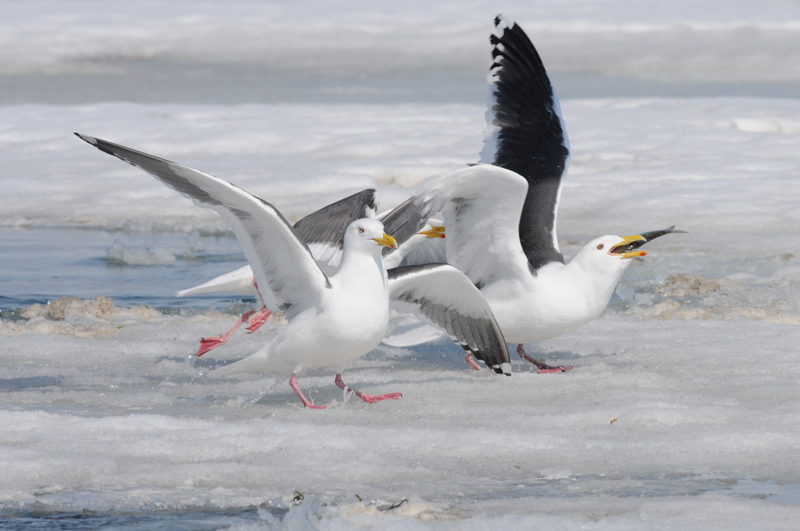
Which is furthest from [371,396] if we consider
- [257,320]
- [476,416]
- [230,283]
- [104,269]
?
[104,269]

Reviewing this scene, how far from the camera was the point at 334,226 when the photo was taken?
588cm

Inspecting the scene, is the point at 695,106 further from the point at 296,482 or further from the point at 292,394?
the point at 296,482

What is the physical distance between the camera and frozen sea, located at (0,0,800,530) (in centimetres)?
325

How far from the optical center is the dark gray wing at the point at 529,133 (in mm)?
5887

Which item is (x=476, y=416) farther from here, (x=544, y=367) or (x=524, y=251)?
(x=524, y=251)

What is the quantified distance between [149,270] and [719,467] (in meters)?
5.69

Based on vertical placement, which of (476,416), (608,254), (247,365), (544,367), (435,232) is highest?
(435,232)

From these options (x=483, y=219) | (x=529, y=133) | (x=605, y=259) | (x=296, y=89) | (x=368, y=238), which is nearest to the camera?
(x=368, y=238)

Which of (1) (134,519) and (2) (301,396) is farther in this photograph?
(2) (301,396)

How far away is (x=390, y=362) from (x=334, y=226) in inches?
34.9

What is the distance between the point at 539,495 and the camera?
3293 millimetres

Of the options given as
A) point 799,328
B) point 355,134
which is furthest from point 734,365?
point 355,134

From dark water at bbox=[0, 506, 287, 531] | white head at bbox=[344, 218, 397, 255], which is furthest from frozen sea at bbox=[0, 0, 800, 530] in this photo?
white head at bbox=[344, 218, 397, 255]

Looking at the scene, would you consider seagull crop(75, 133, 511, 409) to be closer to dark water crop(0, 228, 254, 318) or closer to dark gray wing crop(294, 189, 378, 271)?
dark gray wing crop(294, 189, 378, 271)
